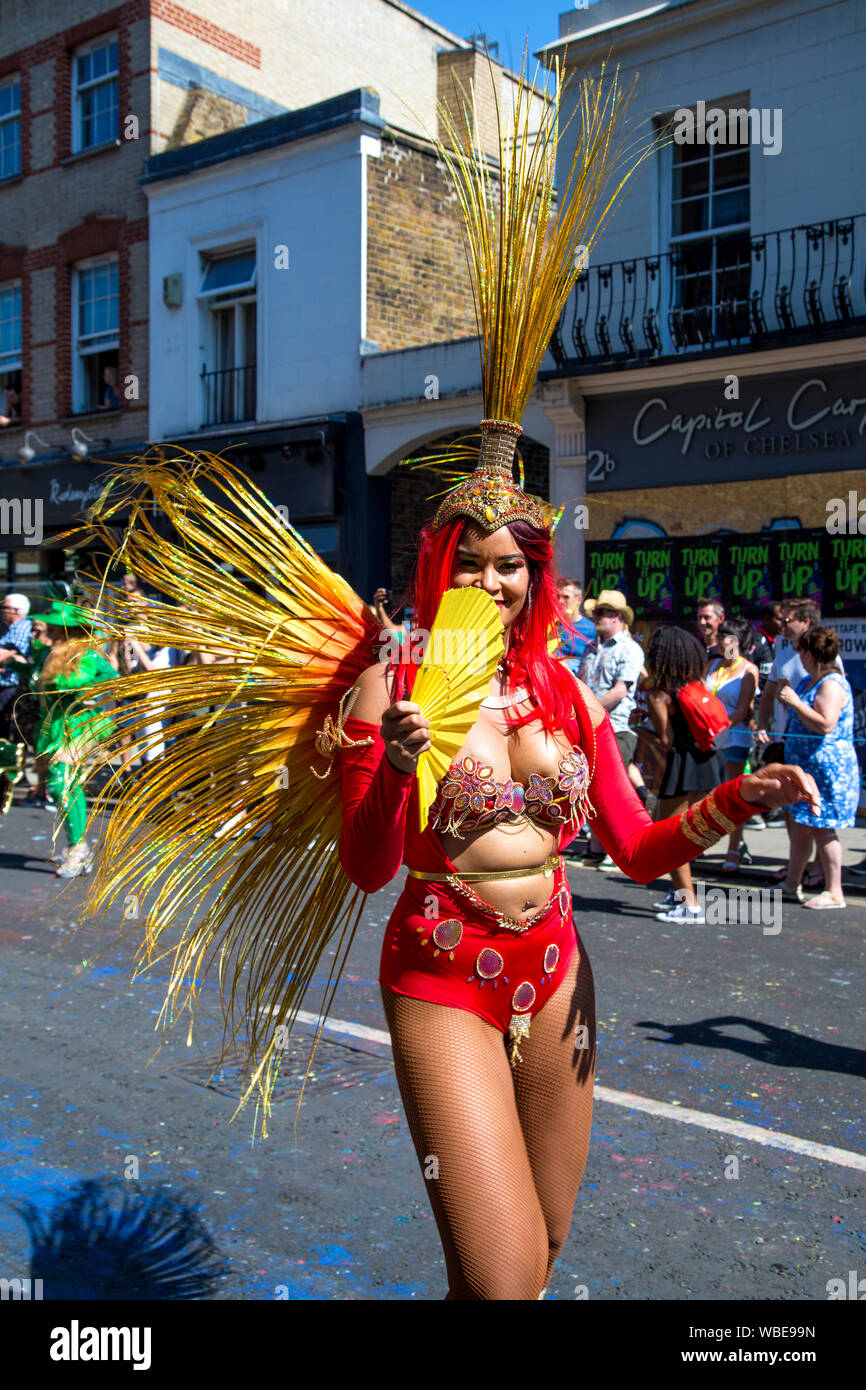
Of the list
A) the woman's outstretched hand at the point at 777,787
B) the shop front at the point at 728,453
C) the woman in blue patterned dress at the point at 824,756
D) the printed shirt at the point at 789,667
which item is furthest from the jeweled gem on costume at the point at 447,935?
the shop front at the point at 728,453

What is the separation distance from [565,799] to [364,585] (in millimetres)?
13754

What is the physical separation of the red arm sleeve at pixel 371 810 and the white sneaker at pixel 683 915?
5519 mm

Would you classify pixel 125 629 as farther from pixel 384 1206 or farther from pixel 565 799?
pixel 384 1206

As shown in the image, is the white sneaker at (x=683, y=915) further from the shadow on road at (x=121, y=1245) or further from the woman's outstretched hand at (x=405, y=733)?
the woman's outstretched hand at (x=405, y=733)

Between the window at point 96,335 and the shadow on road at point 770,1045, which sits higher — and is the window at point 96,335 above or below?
above

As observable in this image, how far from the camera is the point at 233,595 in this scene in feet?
10.4

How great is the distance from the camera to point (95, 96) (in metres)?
19.5

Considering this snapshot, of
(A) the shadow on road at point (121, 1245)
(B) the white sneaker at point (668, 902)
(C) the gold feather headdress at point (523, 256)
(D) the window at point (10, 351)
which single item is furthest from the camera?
(D) the window at point (10, 351)

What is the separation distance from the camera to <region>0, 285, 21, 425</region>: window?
69.1 feet

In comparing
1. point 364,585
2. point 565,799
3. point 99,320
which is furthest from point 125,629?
point 99,320

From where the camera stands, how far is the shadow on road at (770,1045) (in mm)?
5066

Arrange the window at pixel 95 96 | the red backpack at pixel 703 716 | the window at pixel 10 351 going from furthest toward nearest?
the window at pixel 10 351 < the window at pixel 95 96 < the red backpack at pixel 703 716

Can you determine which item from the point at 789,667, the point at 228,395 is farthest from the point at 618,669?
the point at 228,395
